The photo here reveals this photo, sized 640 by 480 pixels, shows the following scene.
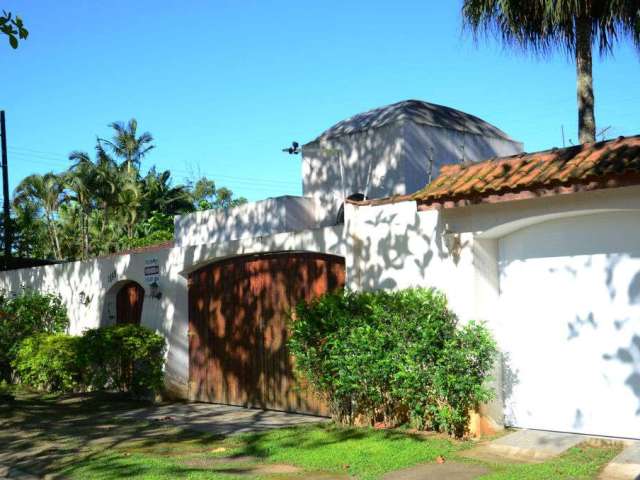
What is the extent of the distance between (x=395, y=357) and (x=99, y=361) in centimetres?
660

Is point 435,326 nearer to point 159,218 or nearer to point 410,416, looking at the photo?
point 410,416

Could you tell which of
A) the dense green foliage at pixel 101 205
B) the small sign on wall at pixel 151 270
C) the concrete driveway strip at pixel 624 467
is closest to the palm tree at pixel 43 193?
the dense green foliage at pixel 101 205

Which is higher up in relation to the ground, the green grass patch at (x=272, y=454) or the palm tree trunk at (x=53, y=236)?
the palm tree trunk at (x=53, y=236)

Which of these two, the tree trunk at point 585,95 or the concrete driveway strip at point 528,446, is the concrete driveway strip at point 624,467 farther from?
the tree trunk at point 585,95

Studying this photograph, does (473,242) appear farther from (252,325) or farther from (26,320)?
(26,320)

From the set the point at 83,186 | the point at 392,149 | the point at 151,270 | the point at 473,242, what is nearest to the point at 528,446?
the point at 473,242

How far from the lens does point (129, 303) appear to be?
14.4 metres

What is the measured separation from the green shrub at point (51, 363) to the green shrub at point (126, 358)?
1.19 feet

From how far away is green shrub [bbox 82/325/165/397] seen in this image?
1246 cm

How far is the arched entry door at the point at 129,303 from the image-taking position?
14109 mm

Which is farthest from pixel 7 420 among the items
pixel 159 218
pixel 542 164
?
pixel 159 218

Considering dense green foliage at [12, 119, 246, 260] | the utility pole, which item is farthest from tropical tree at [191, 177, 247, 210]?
the utility pole

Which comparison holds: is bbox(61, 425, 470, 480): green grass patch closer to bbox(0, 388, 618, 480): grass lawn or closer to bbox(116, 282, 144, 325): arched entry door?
bbox(0, 388, 618, 480): grass lawn

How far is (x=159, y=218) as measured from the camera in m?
35.6
